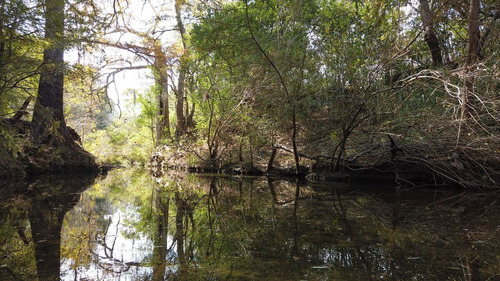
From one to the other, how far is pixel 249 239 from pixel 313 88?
6069mm

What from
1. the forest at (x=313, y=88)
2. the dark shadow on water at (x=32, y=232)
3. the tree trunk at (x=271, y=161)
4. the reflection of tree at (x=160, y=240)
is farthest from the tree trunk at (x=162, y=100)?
the reflection of tree at (x=160, y=240)

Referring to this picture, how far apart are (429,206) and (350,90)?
3461mm

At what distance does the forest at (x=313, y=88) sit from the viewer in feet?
22.3

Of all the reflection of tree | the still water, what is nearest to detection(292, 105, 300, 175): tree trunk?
the still water

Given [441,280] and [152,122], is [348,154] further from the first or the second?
[152,122]

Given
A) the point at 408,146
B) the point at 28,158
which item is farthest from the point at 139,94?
the point at 408,146

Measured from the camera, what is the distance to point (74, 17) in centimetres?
832

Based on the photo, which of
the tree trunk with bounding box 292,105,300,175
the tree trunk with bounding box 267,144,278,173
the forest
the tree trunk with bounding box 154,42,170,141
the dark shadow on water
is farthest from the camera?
the tree trunk with bounding box 154,42,170,141

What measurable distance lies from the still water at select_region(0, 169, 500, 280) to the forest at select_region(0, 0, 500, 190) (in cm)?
204

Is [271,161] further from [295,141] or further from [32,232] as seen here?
[32,232]

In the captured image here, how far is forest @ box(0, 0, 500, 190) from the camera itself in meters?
6.79

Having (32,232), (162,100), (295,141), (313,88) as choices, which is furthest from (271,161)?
(162,100)

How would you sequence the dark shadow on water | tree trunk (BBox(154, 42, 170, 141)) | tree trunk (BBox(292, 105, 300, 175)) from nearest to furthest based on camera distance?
the dark shadow on water → tree trunk (BBox(292, 105, 300, 175)) → tree trunk (BBox(154, 42, 170, 141))

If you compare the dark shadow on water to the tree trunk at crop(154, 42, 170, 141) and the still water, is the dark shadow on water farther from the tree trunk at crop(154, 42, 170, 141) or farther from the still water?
the tree trunk at crop(154, 42, 170, 141)
